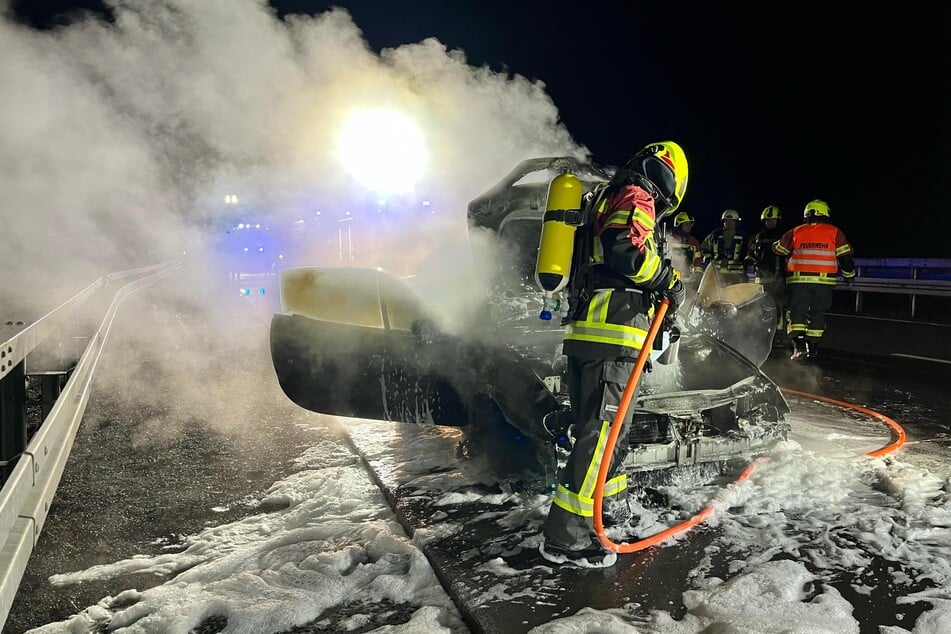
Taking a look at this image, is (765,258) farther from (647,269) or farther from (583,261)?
(647,269)

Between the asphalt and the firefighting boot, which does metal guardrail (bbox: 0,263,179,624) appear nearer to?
the firefighting boot

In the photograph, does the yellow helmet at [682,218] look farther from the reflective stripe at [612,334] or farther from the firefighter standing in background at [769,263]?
the reflective stripe at [612,334]

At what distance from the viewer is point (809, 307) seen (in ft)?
28.6

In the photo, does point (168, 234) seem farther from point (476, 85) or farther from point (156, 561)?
point (156, 561)

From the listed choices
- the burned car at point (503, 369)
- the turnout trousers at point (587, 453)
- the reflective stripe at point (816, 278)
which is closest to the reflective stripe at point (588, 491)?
the turnout trousers at point (587, 453)

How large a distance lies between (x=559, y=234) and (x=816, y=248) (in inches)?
231

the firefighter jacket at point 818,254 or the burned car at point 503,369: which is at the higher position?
the firefighter jacket at point 818,254

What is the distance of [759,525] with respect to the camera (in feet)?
13.2

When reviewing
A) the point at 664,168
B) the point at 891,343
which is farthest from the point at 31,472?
the point at 891,343

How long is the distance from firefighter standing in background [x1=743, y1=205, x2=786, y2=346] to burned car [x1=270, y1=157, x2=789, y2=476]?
13.0ft

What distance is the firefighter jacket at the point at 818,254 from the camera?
8555 mm

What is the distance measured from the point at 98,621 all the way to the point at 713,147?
153 feet

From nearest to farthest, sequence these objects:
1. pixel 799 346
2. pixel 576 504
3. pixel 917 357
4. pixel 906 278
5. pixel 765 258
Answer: pixel 576 504
pixel 799 346
pixel 917 357
pixel 765 258
pixel 906 278

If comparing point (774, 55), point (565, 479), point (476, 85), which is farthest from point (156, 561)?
point (774, 55)
